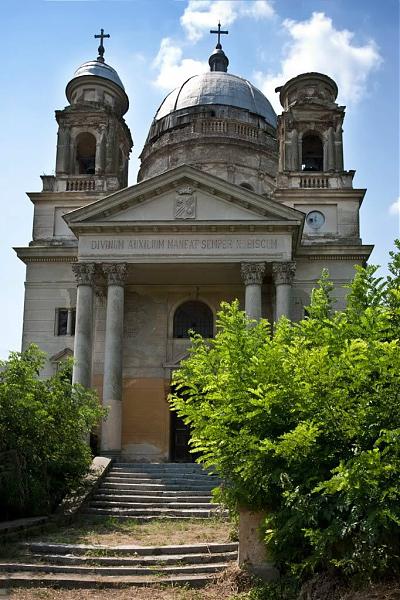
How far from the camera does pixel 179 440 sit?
26.9m

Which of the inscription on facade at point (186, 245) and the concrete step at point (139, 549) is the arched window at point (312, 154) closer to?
the inscription on facade at point (186, 245)

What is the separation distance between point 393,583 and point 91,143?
2671cm

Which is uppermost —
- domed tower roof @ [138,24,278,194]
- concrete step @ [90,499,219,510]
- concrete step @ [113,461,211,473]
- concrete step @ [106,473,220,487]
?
domed tower roof @ [138,24,278,194]

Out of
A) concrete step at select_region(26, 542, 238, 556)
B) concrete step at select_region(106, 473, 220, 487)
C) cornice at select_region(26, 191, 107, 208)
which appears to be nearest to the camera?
concrete step at select_region(26, 542, 238, 556)

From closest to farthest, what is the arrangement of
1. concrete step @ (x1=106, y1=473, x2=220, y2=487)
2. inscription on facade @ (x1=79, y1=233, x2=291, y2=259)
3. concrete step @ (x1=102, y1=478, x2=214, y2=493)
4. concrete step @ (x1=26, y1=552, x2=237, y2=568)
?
concrete step @ (x1=26, y1=552, x2=237, y2=568) < concrete step @ (x1=102, y1=478, x2=214, y2=493) < concrete step @ (x1=106, y1=473, x2=220, y2=487) < inscription on facade @ (x1=79, y1=233, x2=291, y2=259)

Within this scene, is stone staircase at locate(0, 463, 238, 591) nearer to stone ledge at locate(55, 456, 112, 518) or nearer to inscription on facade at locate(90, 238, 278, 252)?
stone ledge at locate(55, 456, 112, 518)

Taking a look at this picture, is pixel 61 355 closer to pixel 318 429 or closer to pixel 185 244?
pixel 185 244

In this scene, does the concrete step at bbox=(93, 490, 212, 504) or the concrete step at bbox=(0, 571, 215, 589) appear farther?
the concrete step at bbox=(93, 490, 212, 504)

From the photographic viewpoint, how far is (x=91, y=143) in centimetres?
3123

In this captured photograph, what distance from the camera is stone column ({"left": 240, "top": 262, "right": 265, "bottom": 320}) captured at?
23.9m

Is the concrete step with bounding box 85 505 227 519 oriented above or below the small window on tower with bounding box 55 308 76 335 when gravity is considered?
below

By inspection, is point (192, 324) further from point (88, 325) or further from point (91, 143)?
point (91, 143)

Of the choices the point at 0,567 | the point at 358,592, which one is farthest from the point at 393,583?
the point at 0,567

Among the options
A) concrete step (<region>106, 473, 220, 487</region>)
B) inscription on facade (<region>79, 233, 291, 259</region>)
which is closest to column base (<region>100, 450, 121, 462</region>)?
concrete step (<region>106, 473, 220, 487</region>)
